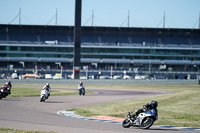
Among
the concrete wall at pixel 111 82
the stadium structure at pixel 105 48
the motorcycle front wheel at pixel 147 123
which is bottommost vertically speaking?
the motorcycle front wheel at pixel 147 123

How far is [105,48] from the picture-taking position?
12594 cm

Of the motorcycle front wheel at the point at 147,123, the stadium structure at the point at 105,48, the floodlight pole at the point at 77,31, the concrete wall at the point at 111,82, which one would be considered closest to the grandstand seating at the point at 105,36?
the stadium structure at the point at 105,48

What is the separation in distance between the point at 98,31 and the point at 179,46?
25.5 metres

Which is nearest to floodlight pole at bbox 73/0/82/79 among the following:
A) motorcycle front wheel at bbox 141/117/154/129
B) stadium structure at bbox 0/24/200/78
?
stadium structure at bbox 0/24/200/78

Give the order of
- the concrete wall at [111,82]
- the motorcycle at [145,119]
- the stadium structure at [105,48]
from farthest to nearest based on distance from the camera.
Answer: the stadium structure at [105,48]
the concrete wall at [111,82]
the motorcycle at [145,119]

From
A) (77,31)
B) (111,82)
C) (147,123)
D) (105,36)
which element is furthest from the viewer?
(105,36)

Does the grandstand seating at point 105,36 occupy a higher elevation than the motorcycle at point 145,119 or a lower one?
higher

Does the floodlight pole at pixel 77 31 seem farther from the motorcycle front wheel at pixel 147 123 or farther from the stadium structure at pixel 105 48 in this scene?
the motorcycle front wheel at pixel 147 123

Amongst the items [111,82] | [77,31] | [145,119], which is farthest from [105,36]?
[145,119]

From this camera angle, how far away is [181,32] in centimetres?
12975

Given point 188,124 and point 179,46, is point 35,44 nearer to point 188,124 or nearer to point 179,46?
point 179,46

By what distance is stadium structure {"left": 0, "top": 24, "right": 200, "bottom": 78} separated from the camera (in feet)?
407

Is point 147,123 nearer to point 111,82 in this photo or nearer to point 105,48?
point 111,82

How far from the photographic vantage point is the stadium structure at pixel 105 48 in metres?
124
